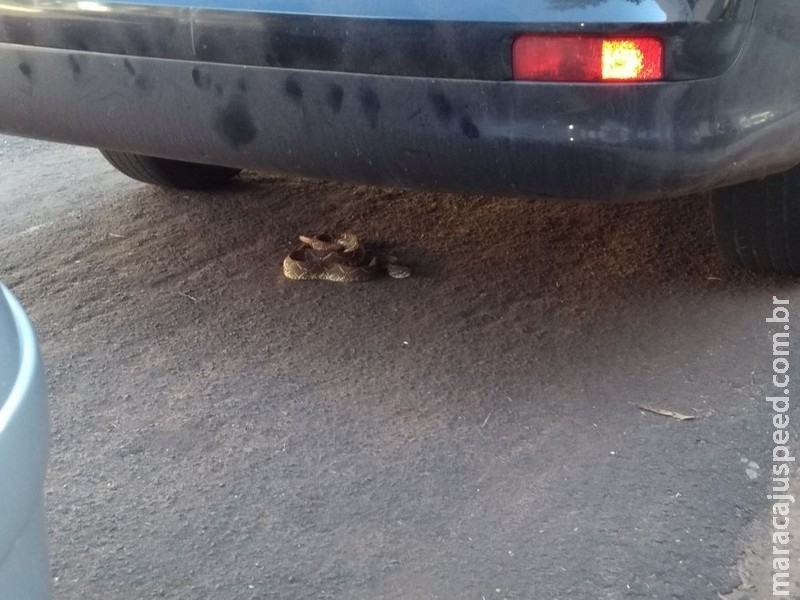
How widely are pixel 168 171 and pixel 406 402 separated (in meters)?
1.90

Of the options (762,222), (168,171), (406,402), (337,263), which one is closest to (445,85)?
(406,402)

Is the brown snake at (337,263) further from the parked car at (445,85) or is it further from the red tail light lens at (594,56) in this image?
the red tail light lens at (594,56)

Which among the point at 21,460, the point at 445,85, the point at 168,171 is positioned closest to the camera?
the point at 21,460

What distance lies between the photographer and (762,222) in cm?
311

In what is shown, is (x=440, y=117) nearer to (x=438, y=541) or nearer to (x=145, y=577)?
(x=438, y=541)

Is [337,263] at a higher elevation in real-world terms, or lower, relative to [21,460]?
lower

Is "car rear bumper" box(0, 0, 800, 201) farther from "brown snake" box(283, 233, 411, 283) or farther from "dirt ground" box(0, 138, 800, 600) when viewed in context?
"brown snake" box(283, 233, 411, 283)

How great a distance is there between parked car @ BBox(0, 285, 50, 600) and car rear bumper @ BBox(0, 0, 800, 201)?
117 cm

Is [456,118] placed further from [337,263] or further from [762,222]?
[762,222]

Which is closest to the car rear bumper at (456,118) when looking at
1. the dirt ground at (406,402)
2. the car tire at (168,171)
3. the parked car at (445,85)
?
the parked car at (445,85)

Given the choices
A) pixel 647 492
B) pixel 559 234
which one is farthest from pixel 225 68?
pixel 559 234

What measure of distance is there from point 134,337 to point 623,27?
5.86ft

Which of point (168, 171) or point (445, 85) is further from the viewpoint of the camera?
point (168, 171)

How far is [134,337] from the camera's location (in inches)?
122
